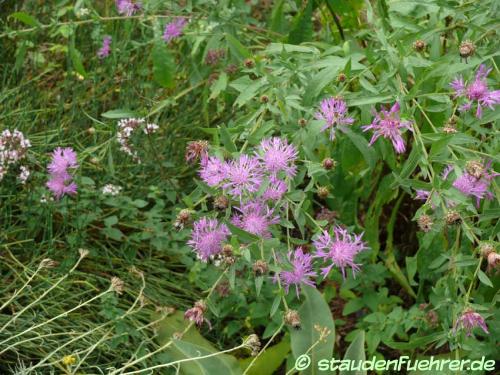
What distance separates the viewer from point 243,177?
5.26 feet

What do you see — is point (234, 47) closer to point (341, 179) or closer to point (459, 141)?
point (341, 179)

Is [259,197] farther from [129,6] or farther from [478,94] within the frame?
[129,6]

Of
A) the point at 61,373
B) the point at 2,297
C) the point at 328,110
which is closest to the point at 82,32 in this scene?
the point at 2,297

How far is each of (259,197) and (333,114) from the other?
0.79ft

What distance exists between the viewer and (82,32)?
11.2 ft

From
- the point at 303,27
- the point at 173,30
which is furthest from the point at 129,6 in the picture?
the point at 303,27

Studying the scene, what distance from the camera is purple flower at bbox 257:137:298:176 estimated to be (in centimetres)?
164

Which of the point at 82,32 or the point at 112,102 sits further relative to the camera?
the point at 82,32

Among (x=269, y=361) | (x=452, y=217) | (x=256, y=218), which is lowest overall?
(x=269, y=361)

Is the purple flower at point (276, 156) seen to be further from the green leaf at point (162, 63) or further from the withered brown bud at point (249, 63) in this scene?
the green leaf at point (162, 63)

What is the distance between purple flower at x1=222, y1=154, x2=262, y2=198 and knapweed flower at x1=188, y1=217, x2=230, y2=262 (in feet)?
0.25

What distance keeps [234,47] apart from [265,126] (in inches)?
18.5

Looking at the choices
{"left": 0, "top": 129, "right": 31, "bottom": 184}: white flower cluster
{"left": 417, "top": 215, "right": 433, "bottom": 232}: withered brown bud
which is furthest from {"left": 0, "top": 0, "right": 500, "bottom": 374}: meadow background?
{"left": 0, "top": 129, "right": 31, "bottom": 184}: white flower cluster

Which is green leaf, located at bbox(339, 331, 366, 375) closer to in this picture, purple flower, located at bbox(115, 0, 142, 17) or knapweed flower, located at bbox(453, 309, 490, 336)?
knapweed flower, located at bbox(453, 309, 490, 336)
